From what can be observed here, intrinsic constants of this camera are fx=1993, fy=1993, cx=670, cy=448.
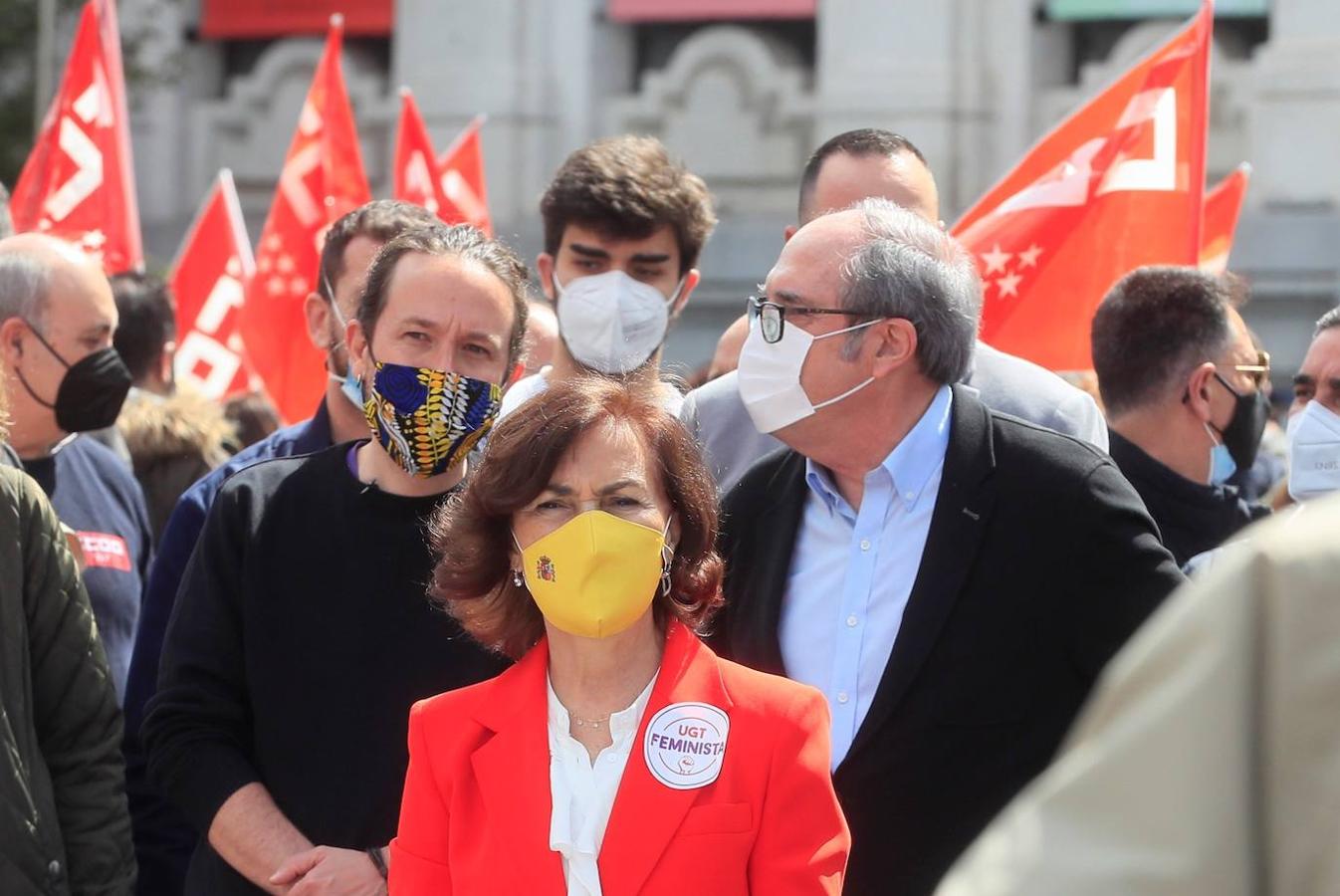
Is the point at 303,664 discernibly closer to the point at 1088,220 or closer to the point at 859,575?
the point at 859,575

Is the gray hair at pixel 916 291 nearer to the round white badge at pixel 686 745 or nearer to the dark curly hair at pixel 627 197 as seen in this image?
the round white badge at pixel 686 745

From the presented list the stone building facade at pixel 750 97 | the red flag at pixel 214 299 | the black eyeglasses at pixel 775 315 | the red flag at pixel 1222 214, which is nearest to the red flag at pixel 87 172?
the red flag at pixel 214 299

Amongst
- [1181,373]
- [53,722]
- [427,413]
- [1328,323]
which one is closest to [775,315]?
[427,413]

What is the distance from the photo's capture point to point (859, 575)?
3283mm

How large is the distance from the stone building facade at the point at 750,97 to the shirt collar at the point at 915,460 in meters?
11.9

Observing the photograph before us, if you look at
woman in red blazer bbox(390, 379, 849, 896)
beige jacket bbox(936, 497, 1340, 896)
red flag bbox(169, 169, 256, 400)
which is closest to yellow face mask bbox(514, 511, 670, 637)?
woman in red blazer bbox(390, 379, 849, 896)

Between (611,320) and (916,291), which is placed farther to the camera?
(611,320)

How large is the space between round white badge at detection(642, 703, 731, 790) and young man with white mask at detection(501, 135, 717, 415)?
6.12 ft

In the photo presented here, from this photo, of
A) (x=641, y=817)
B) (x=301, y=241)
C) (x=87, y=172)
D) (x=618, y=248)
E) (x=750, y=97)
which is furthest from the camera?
(x=750, y=97)

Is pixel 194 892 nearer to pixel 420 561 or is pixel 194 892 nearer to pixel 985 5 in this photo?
pixel 420 561

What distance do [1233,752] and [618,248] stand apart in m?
3.71

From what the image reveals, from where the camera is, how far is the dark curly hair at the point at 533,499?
3045mm

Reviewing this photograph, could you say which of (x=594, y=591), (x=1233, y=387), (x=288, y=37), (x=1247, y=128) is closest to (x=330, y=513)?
(x=594, y=591)

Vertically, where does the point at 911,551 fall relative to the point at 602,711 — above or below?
above
